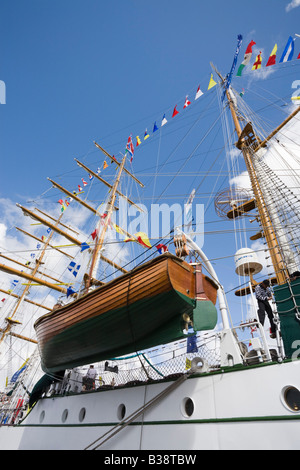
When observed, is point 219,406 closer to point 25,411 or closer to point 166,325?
point 166,325

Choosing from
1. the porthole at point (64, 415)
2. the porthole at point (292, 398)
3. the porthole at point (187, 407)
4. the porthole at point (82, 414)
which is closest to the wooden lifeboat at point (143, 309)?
the porthole at point (187, 407)

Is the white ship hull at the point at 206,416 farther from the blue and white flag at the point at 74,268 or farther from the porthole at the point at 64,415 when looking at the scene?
the blue and white flag at the point at 74,268

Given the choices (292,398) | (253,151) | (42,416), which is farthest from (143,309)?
(253,151)

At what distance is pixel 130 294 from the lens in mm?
4723

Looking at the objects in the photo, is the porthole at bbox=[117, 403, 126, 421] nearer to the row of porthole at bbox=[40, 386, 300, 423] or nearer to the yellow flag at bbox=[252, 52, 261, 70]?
the row of porthole at bbox=[40, 386, 300, 423]

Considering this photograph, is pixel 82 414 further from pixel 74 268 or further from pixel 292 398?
pixel 74 268

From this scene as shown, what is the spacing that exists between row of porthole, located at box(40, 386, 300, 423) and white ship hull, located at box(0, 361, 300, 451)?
0.13 ft

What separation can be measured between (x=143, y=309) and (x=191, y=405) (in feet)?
6.60

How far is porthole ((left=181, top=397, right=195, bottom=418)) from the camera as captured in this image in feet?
15.0

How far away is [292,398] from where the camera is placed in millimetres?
3650

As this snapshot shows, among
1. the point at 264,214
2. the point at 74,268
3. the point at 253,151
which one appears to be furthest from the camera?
the point at 74,268

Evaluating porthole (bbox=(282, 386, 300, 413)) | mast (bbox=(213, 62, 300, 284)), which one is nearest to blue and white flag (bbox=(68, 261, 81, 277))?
mast (bbox=(213, 62, 300, 284))
